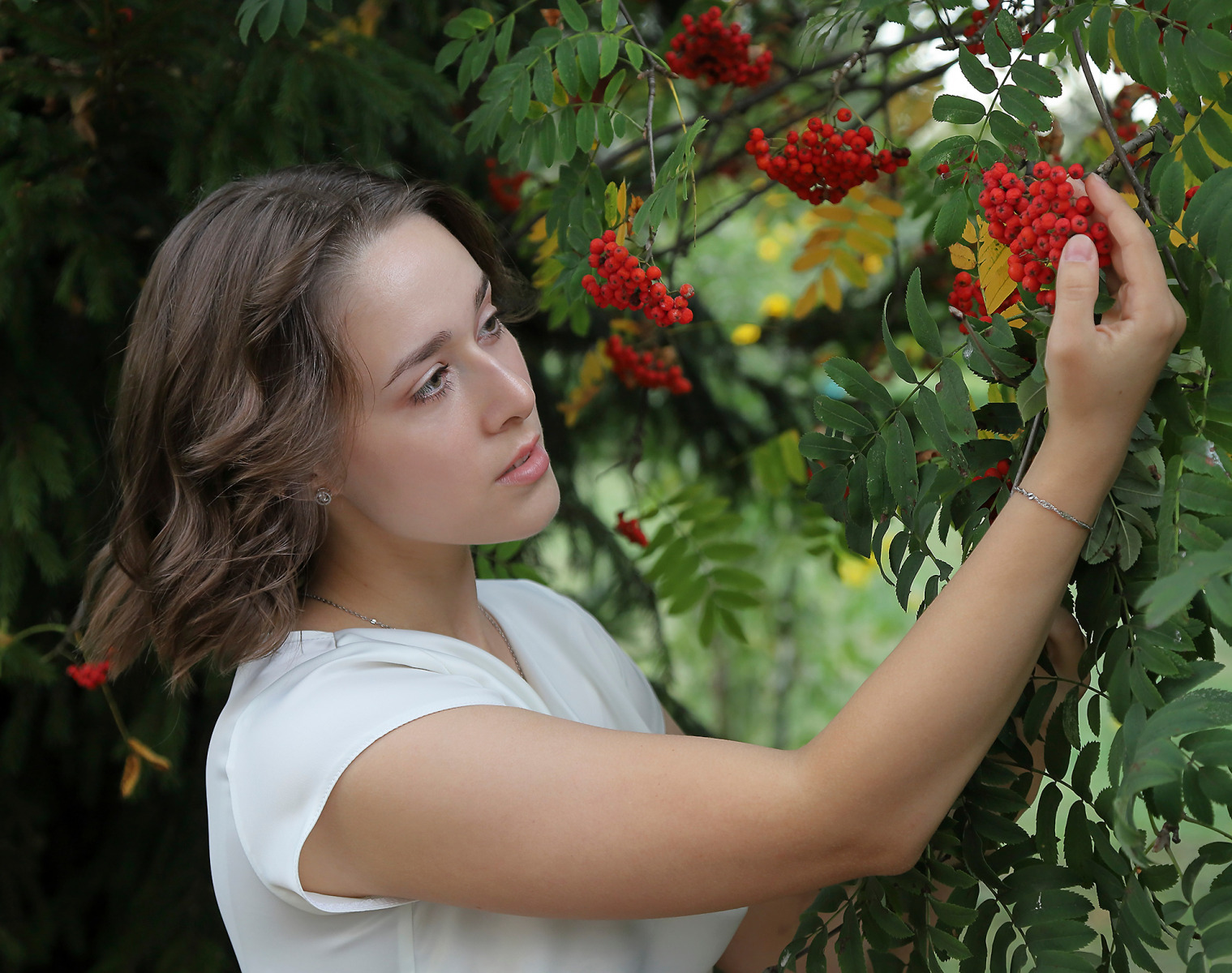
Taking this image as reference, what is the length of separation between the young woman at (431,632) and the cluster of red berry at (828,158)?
47 cm

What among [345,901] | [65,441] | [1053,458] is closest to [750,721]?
[65,441]

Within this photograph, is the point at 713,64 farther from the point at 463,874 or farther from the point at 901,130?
the point at 463,874

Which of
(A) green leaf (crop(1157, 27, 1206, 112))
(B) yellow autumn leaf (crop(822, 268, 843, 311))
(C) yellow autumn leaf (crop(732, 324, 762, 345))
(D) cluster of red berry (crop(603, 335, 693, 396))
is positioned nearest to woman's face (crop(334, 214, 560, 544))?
(A) green leaf (crop(1157, 27, 1206, 112))

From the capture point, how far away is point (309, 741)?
1.08 meters

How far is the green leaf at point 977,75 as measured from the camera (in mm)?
1010

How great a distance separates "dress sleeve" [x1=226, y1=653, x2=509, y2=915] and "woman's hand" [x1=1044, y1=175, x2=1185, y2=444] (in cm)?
→ 66

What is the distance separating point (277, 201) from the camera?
1.28m

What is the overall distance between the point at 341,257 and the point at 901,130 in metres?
1.77

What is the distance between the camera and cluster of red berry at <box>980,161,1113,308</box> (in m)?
0.82

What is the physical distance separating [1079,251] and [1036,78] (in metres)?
0.28

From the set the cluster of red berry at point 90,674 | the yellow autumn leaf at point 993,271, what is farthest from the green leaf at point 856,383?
the cluster of red berry at point 90,674

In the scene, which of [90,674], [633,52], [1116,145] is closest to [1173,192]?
[1116,145]

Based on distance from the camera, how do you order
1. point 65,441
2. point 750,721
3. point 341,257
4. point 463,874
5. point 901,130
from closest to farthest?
point 463,874, point 341,257, point 65,441, point 901,130, point 750,721

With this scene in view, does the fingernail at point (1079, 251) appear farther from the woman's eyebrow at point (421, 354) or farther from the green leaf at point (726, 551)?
the green leaf at point (726, 551)
